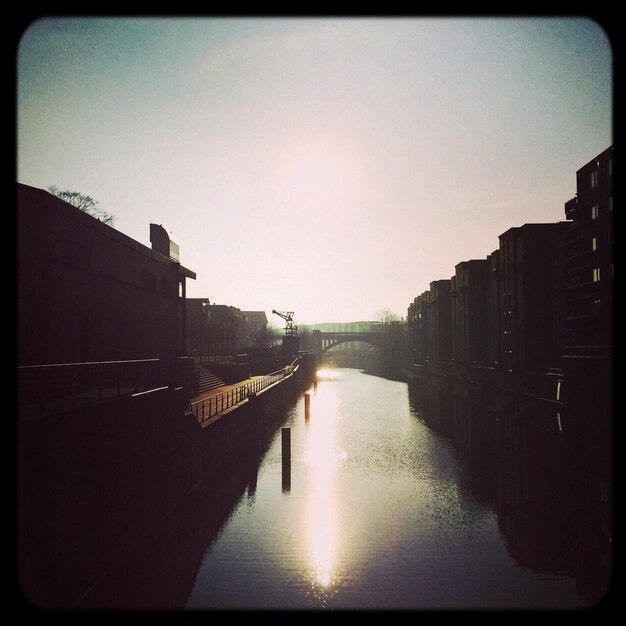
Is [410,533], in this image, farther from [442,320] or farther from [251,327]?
[251,327]

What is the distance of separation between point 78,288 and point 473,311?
60.8m

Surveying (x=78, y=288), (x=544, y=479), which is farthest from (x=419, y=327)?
(x=78, y=288)

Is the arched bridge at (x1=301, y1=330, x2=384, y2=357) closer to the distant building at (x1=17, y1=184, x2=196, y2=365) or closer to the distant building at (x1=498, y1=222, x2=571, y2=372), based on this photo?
the distant building at (x1=498, y1=222, x2=571, y2=372)

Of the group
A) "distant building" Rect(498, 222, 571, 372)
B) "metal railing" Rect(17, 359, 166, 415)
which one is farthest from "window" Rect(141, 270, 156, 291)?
"distant building" Rect(498, 222, 571, 372)

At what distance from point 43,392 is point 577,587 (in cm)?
1359

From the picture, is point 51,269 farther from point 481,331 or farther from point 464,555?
point 481,331

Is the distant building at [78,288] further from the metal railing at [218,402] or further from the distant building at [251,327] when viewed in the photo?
the distant building at [251,327]

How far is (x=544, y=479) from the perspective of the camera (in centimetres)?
2339

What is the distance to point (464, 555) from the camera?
14.9 m

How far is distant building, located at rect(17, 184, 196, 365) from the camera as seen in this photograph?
54.7ft

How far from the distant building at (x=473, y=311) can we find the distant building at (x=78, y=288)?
52447 mm

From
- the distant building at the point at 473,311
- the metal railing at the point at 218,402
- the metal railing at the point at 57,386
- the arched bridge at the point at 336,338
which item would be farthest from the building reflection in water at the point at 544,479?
the arched bridge at the point at 336,338

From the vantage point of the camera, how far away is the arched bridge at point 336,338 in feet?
494

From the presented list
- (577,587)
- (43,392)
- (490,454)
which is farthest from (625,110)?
(490,454)
